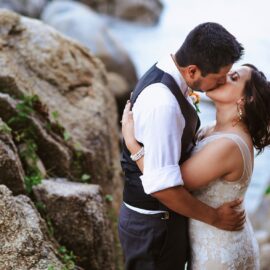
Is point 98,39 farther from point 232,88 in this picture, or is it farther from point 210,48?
point 210,48

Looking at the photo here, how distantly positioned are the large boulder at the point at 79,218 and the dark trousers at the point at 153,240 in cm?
66

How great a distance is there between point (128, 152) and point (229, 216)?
0.62 metres

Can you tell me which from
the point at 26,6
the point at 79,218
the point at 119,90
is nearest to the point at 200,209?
the point at 79,218

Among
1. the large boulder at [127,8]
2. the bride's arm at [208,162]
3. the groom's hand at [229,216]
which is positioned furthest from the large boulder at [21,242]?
the large boulder at [127,8]

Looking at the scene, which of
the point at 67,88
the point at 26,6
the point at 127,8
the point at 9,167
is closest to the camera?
the point at 9,167

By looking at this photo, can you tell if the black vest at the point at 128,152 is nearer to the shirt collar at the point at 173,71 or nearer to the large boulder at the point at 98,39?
the shirt collar at the point at 173,71

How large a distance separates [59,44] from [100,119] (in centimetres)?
78

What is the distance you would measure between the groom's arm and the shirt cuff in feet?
0.12

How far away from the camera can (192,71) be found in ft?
8.55

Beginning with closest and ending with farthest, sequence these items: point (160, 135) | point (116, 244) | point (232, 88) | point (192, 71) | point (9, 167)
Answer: point (160, 135)
point (192, 71)
point (232, 88)
point (9, 167)
point (116, 244)

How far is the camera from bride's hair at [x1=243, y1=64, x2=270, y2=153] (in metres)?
2.81

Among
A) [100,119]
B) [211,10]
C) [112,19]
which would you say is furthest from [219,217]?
[211,10]

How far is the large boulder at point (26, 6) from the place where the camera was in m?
14.2

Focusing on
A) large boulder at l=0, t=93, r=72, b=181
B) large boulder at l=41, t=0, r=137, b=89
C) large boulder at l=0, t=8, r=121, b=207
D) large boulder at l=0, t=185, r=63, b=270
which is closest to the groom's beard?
large boulder at l=0, t=185, r=63, b=270
